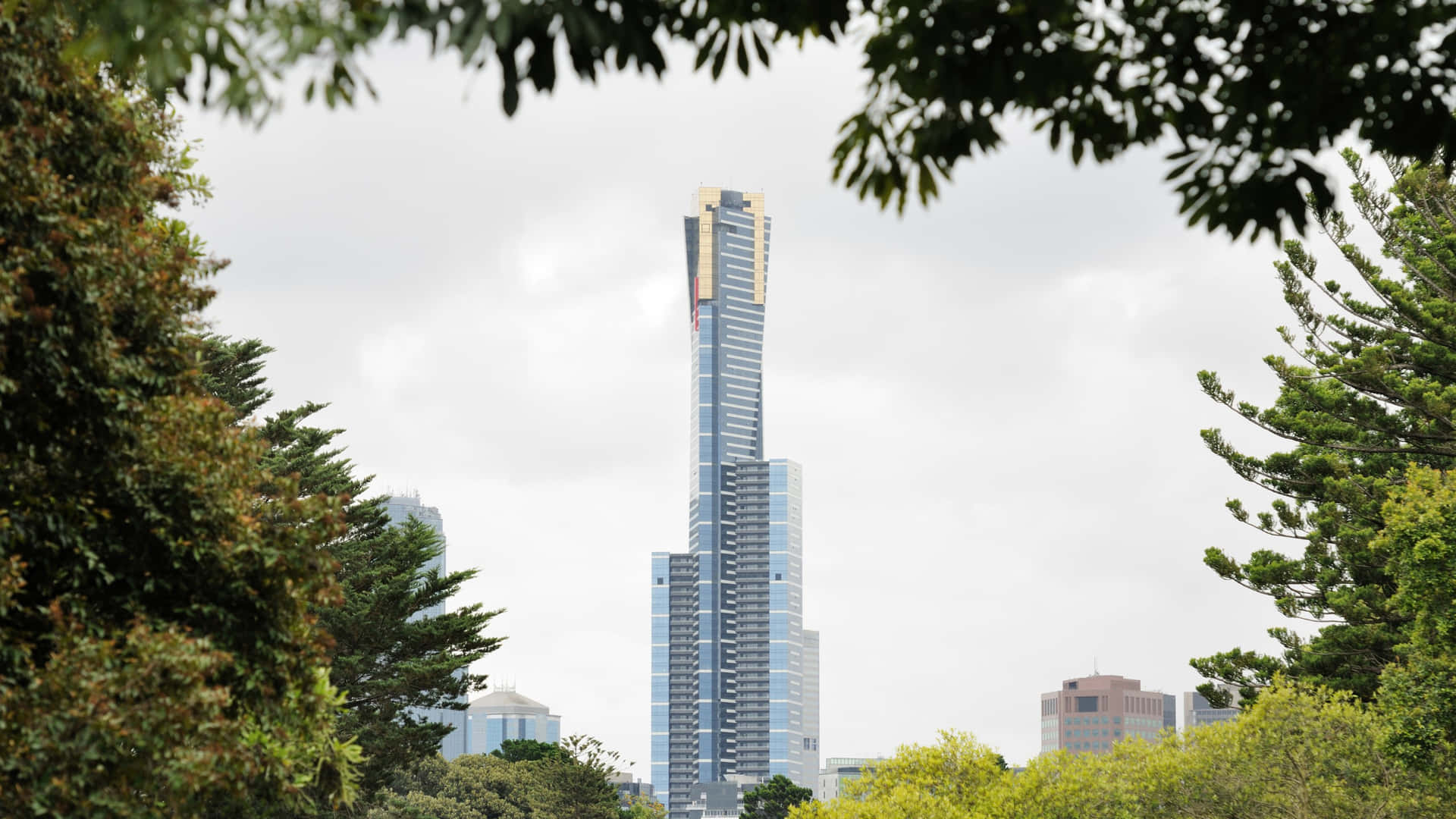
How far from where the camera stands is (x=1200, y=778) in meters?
27.8

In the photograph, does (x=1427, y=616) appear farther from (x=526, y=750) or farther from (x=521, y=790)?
(x=526, y=750)

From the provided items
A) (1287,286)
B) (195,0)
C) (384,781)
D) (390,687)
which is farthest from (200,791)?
(1287,286)

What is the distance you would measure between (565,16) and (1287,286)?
98.3 feet

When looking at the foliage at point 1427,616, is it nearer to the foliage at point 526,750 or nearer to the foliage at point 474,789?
the foliage at point 474,789

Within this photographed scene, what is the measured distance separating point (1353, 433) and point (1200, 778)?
8.31 m

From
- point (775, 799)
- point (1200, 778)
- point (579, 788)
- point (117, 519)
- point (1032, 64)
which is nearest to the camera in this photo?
point (1032, 64)

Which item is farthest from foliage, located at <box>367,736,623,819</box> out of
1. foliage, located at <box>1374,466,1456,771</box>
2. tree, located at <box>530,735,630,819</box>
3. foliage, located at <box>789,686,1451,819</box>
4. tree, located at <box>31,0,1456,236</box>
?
tree, located at <box>31,0,1456,236</box>

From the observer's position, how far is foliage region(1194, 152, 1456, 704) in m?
28.2

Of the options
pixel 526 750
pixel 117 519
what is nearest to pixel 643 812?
pixel 526 750

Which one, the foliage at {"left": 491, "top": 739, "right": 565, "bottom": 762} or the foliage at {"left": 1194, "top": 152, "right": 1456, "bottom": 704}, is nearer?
the foliage at {"left": 1194, "top": 152, "right": 1456, "bottom": 704}

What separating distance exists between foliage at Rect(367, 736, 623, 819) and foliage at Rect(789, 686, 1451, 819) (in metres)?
22.3

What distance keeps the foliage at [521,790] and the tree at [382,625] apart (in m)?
22.6

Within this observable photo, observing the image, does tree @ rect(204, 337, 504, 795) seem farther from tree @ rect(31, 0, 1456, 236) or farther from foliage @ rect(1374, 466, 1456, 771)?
tree @ rect(31, 0, 1456, 236)

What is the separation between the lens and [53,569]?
8859 millimetres
